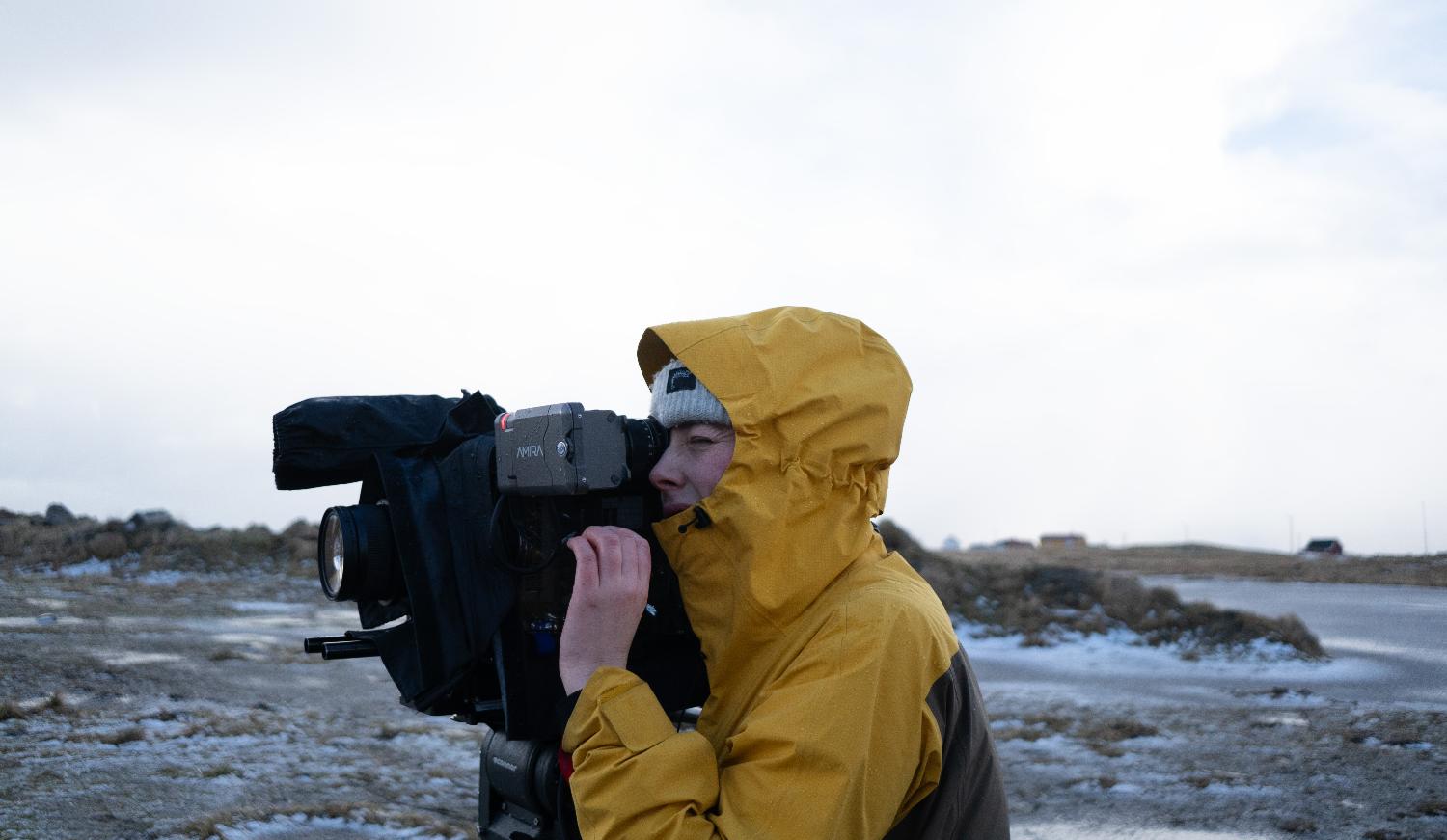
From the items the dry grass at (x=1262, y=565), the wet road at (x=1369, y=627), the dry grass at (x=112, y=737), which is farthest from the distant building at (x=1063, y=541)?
the dry grass at (x=112, y=737)

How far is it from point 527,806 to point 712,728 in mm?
514

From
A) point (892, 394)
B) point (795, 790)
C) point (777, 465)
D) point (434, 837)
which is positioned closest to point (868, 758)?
point (795, 790)

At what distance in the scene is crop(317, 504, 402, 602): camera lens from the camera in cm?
228

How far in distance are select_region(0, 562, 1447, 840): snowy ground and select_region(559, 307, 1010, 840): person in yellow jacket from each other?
2.67 metres

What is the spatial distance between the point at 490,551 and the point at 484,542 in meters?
0.03

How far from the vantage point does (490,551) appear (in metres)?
2.23

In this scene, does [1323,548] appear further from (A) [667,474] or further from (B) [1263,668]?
(A) [667,474]

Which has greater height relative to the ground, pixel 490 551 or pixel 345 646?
pixel 490 551

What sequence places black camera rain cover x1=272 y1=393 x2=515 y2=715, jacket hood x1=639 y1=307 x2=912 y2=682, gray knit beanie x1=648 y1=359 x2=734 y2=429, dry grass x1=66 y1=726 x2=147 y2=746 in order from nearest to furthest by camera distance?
jacket hood x1=639 y1=307 x2=912 y2=682 < gray knit beanie x1=648 y1=359 x2=734 y2=429 < black camera rain cover x1=272 y1=393 x2=515 y2=715 < dry grass x1=66 y1=726 x2=147 y2=746

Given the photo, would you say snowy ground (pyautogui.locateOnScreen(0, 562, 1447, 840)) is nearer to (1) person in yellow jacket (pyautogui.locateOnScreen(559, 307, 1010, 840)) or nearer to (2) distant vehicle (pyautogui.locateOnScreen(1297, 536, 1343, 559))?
(1) person in yellow jacket (pyautogui.locateOnScreen(559, 307, 1010, 840))

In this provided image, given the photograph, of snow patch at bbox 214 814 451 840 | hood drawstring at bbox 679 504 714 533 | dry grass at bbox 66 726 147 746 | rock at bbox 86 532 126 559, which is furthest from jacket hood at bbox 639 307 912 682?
rock at bbox 86 532 126 559

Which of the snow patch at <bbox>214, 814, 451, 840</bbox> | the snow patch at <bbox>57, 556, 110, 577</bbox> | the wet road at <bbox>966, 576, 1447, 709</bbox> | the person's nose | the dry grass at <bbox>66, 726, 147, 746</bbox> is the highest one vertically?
the person's nose

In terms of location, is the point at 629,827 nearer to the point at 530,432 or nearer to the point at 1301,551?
the point at 530,432

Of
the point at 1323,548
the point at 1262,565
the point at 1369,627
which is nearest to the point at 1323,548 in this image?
the point at 1323,548
